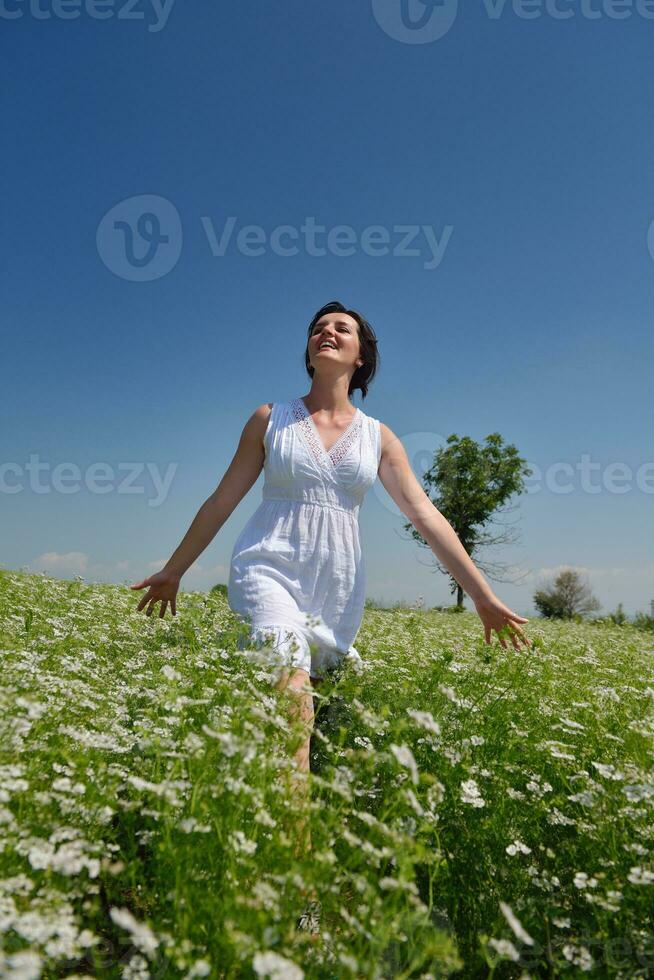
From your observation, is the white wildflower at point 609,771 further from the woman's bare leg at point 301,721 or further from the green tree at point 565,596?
the green tree at point 565,596

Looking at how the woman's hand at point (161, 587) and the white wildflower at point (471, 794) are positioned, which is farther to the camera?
the woman's hand at point (161, 587)

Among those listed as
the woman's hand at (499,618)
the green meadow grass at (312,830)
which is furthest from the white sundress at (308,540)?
the woman's hand at (499,618)

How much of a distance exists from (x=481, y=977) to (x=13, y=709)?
238 centimetres

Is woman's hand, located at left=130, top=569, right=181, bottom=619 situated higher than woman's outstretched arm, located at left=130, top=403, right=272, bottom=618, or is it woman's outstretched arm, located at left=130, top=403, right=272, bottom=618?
woman's outstretched arm, located at left=130, top=403, right=272, bottom=618

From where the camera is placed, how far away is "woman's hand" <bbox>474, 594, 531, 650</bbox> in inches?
197

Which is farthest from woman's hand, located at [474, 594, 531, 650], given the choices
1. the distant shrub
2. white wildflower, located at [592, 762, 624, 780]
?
the distant shrub

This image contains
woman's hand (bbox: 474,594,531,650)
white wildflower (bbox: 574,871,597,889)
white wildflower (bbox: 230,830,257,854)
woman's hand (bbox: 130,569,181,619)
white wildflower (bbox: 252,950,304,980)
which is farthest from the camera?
woman's hand (bbox: 130,569,181,619)

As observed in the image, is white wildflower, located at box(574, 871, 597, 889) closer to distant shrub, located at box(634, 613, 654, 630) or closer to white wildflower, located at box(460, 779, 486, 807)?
white wildflower, located at box(460, 779, 486, 807)

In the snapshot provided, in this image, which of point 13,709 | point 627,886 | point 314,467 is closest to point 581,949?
point 627,886

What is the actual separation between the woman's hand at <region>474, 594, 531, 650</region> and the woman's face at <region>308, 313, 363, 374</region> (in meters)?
2.24

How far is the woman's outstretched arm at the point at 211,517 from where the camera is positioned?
5.34m

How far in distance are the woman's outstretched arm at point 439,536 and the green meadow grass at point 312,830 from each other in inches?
16.6

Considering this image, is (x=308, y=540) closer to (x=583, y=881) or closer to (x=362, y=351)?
(x=362, y=351)

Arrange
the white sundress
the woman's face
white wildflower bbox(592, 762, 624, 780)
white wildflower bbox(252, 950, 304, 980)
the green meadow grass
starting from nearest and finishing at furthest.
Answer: white wildflower bbox(252, 950, 304, 980), the green meadow grass, white wildflower bbox(592, 762, 624, 780), the white sundress, the woman's face
